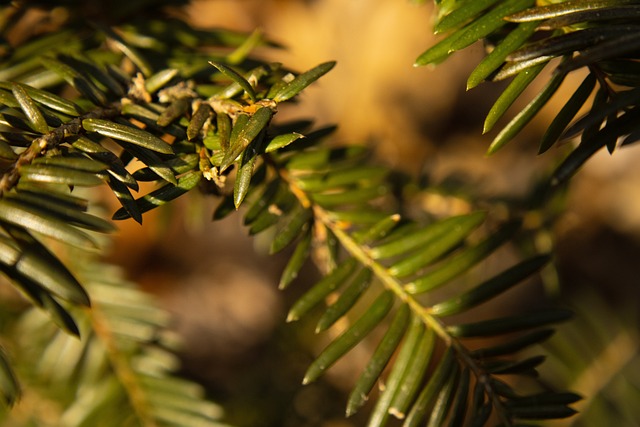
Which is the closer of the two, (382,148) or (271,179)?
(271,179)

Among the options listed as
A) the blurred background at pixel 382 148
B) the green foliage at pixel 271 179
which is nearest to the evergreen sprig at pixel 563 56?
the green foliage at pixel 271 179

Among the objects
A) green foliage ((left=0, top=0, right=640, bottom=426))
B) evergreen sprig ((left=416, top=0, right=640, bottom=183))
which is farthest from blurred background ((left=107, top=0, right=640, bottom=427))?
evergreen sprig ((left=416, top=0, right=640, bottom=183))

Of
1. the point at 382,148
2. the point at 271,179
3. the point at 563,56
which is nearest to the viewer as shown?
the point at 563,56

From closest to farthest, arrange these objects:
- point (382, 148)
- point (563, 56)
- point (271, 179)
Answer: point (563, 56) → point (271, 179) → point (382, 148)

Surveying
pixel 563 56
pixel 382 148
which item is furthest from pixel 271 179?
pixel 382 148

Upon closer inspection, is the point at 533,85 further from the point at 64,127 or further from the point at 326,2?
the point at 64,127

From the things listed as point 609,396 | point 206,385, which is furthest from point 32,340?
point 609,396

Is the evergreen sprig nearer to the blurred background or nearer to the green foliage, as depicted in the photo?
the green foliage

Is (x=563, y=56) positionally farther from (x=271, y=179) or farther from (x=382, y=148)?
(x=382, y=148)
